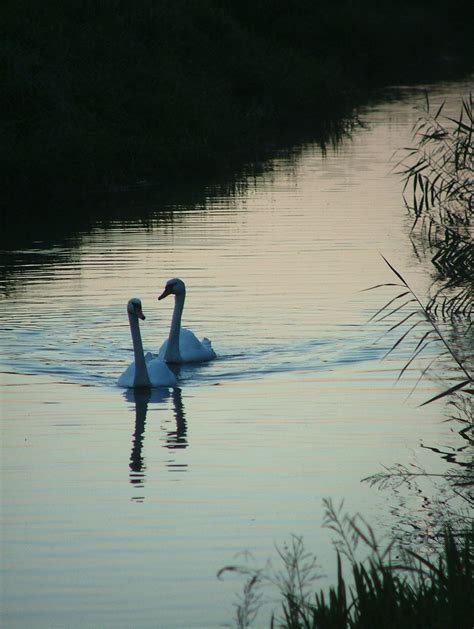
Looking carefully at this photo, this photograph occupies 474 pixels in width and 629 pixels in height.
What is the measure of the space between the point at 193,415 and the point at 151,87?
21818 millimetres

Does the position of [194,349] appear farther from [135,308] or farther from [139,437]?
[139,437]

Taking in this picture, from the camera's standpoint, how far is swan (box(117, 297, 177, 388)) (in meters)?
11.8

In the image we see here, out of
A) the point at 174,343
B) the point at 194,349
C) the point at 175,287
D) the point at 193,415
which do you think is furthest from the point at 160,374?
the point at 175,287

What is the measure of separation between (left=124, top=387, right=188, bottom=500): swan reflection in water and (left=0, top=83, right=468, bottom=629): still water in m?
0.02

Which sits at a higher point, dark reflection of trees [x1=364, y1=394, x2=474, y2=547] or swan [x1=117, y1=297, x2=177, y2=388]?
dark reflection of trees [x1=364, y1=394, x2=474, y2=547]

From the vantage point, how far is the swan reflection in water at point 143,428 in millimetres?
9141

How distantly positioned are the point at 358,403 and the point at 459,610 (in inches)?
223

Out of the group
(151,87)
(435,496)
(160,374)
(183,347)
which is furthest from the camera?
(151,87)

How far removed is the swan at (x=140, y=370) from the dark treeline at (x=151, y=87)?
41.8 ft

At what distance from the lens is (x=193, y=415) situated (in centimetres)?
1075

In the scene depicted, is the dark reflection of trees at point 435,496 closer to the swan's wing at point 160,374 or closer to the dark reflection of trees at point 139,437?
the dark reflection of trees at point 139,437

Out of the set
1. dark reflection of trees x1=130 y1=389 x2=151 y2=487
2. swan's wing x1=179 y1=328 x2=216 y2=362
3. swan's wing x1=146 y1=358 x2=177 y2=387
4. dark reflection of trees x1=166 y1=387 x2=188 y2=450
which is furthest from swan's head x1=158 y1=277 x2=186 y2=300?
dark reflection of trees x1=166 y1=387 x2=188 y2=450

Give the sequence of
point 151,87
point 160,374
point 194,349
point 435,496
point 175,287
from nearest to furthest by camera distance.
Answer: point 435,496
point 160,374
point 194,349
point 175,287
point 151,87

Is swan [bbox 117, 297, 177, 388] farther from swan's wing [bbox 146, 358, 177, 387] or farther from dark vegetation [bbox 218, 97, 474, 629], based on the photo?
dark vegetation [bbox 218, 97, 474, 629]
